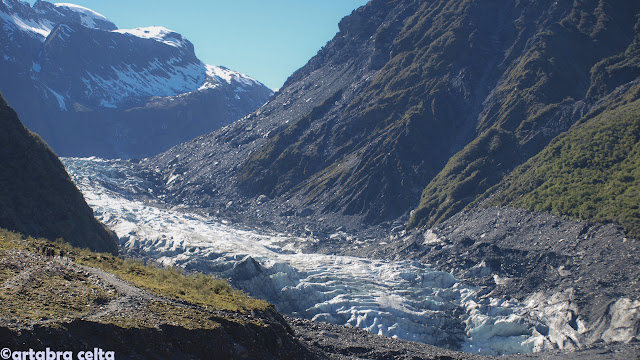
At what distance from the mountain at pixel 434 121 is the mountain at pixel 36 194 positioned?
76291mm

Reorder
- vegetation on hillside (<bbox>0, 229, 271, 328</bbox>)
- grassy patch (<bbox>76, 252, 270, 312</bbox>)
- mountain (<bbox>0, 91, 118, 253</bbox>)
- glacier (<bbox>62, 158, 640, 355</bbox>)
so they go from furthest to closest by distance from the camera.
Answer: glacier (<bbox>62, 158, 640, 355</bbox>) < mountain (<bbox>0, 91, 118, 253</bbox>) < grassy patch (<bbox>76, 252, 270, 312</bbox>) < vegetation on hillside (<bbox>0, 229, 271, 328</bbox>)

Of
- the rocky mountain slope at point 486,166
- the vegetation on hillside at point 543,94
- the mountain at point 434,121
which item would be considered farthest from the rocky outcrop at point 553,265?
the mountain at point 434,121

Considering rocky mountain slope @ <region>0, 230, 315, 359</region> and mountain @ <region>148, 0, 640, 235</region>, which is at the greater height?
mountain @ <region>148, 0, 640, 235</region>

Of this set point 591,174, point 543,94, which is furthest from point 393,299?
point 543,94

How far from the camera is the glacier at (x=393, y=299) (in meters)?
65.7

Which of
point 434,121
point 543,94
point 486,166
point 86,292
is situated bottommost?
point 86,292

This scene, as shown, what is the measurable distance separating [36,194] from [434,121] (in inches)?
4752

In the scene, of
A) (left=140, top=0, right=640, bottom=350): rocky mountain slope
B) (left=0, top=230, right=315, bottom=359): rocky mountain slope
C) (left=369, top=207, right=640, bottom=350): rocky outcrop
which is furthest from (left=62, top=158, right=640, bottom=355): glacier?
(left=0, top=230, right=315, bottom=359): rocky mountain slope

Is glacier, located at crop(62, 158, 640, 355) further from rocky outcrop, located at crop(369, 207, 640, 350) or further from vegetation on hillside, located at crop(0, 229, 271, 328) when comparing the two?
vegetation on hillside, located at crop(0, 229, 271, 328)

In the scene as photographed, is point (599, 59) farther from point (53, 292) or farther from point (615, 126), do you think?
point (53, 292)

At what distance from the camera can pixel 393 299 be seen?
78188mm

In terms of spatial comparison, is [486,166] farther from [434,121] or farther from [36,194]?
[36,194]

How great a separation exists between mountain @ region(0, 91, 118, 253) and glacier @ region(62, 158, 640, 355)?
2101 centimetres

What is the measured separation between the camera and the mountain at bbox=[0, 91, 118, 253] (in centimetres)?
5456
